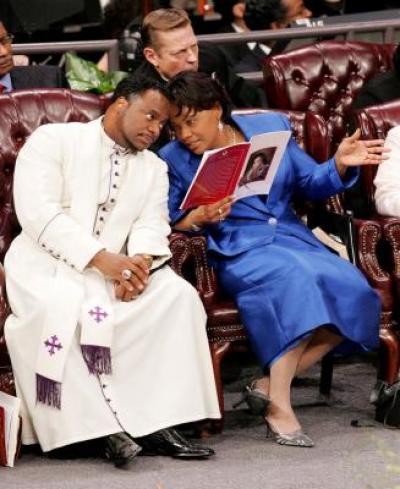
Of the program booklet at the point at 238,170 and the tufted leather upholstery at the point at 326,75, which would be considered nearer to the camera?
the program booklet at the point at 238,170

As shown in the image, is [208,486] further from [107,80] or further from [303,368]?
[107,80]

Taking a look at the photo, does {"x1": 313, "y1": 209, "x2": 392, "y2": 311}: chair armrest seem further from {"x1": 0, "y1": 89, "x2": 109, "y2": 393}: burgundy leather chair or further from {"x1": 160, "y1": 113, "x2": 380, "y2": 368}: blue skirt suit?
{"x1": 0, "y1": 89, "x2": 109, "y2": 393}: burgundy leather chair

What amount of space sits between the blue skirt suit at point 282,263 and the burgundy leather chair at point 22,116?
1.36 feet

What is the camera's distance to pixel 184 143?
551 centimetres

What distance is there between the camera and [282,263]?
17.6 feet

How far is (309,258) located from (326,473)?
88 cm

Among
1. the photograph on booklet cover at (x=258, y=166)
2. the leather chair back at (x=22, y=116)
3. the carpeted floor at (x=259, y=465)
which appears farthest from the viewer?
the leather chair back at (x=22, y=116)

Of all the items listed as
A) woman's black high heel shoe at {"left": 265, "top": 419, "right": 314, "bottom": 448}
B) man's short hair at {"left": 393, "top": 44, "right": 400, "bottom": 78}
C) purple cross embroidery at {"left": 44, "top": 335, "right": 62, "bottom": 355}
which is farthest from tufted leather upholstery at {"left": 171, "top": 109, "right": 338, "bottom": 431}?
man's short hair at {"left": 393, "top": 44, "right": 400, "bottom": 78}

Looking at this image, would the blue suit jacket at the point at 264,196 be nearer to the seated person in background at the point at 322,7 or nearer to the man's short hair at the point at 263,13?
the man's short hair at the point at 263,13

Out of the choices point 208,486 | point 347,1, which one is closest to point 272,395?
point 208,486

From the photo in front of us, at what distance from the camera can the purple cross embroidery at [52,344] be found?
196 inches

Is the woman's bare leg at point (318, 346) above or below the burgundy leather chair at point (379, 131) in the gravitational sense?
below

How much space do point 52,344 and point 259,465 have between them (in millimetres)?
807

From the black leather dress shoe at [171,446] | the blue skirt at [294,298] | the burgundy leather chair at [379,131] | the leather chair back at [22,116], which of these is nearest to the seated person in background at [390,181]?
the burgundy leather chair at [379,131]
